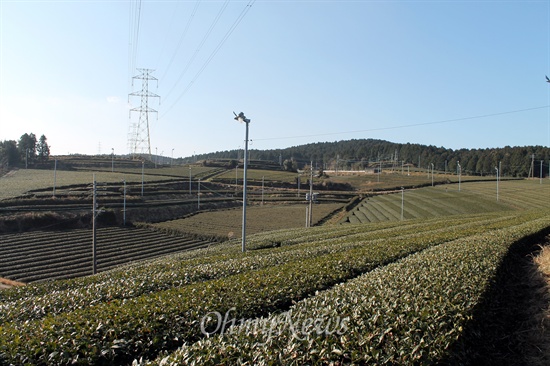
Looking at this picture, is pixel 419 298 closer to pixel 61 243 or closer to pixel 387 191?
pixel 61 243

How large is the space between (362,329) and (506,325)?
3.98m

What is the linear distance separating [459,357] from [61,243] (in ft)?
129

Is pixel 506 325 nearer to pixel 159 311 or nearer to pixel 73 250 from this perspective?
pixel 159 311

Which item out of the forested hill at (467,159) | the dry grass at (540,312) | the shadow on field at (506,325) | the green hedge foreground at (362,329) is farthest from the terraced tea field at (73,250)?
the forested hill at (467,159)

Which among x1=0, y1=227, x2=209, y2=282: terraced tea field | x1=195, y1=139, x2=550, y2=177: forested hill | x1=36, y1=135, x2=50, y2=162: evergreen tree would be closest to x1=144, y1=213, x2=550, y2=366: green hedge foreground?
x1=0, y1=227, x2=209, y2=282: terraced tea field

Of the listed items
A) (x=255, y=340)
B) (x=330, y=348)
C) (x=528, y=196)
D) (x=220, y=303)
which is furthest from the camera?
(x=528, y=196)

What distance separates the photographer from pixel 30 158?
349ft

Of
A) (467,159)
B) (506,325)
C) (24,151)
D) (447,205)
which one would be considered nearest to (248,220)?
(447,205)

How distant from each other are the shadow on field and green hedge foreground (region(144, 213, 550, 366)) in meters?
0.20

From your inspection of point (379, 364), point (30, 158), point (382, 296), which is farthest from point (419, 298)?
point (30, 158)

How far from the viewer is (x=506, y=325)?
7.02 metres

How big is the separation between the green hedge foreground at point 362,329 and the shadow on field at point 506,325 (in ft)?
0.65

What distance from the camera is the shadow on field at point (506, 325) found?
16.6 ft

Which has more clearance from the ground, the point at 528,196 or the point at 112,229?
the point at 528,196
